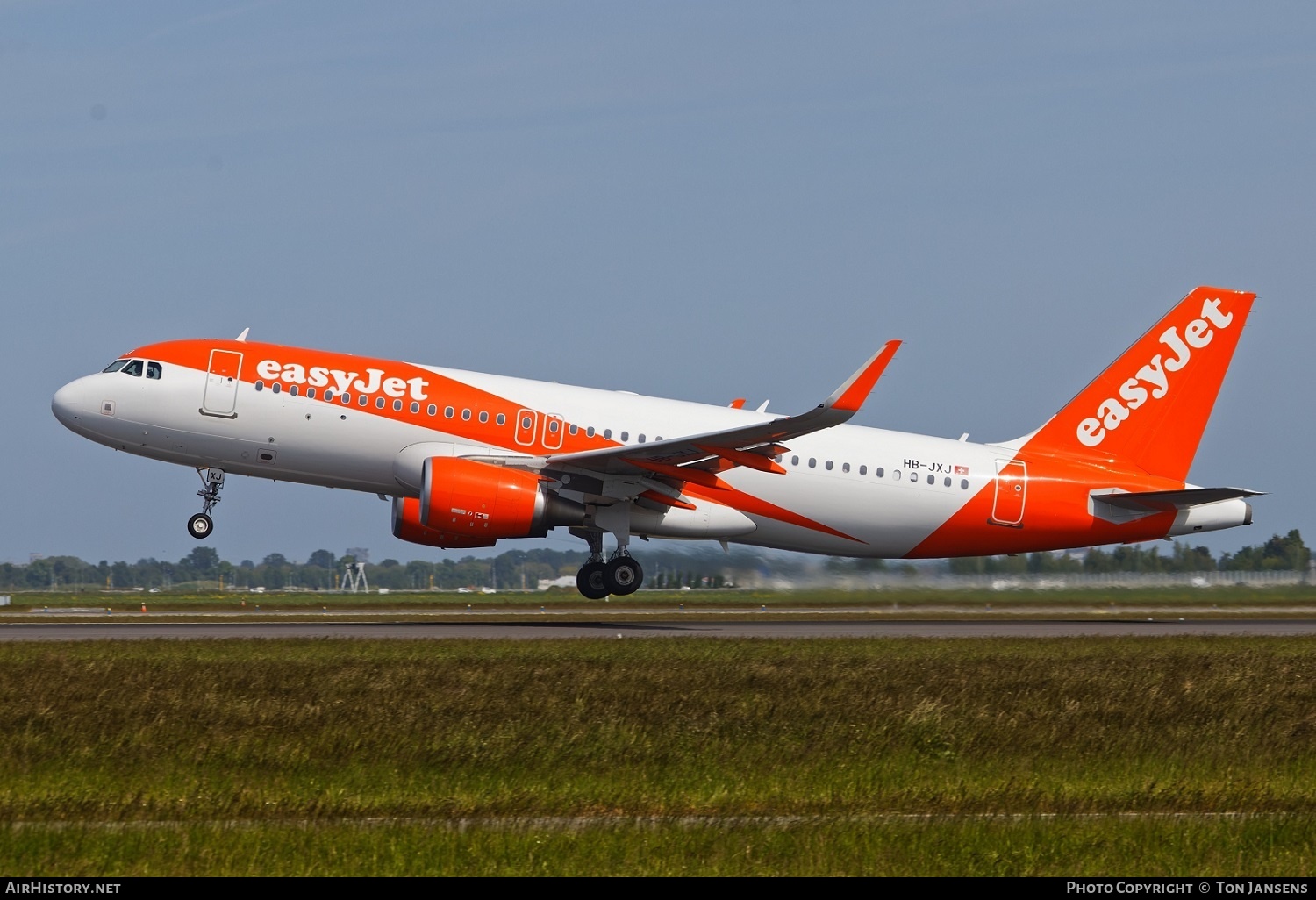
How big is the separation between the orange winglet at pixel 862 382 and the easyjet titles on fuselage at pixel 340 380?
880 cm

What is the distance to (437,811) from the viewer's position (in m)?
11.2

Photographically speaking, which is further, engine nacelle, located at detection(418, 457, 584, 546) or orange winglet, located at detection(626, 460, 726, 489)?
orange winglet, located at detection(626, 460, 726, 489)

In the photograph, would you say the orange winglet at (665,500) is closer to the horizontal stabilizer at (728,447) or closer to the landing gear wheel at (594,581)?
the horizontal stabilizer at (728,447)

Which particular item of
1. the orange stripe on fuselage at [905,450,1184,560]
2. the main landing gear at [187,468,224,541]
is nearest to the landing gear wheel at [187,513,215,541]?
the main landing gear at [187,468,224,541]

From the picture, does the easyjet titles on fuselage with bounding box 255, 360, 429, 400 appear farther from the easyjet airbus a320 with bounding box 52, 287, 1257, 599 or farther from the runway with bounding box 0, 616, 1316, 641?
the runway with bounding box 0, 616, 1316, 641

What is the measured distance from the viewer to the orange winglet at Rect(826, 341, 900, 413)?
26.5m

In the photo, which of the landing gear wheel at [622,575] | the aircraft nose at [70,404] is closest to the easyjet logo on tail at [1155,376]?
the landing gear wheel at [622,575]

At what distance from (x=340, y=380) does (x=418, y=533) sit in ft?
11.7

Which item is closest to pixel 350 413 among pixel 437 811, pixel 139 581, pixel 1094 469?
pixel 1094 469

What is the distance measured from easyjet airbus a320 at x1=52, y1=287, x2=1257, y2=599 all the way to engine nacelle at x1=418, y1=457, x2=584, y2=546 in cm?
4

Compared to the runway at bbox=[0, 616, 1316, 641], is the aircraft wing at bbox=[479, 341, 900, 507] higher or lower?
higher

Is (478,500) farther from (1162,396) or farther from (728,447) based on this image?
(1162,396)

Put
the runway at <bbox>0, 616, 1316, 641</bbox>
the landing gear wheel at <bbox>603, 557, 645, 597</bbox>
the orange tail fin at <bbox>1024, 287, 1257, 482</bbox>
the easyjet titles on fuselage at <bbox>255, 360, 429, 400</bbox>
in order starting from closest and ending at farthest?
the runway at <bbox>0, 616, 1316, 641</bbox>
the easyjet titles on fuselage at <bbox>255, 360, 429, 400</bbox>
the landing gear wheel at <bbox>603, 557, 645, 597</bbox>
the orange tail fin at <bbox>1024, 287, 1257, 482</bbox>

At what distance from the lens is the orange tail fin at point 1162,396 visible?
109 ft
